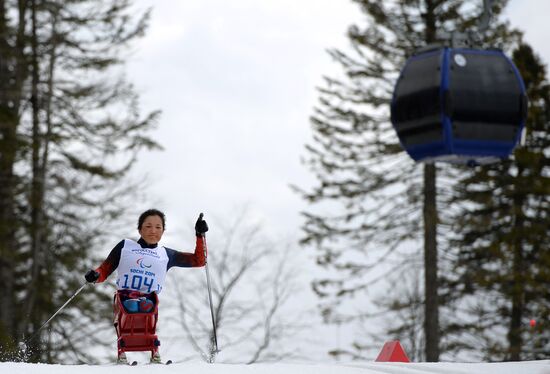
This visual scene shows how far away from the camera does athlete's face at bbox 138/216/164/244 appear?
7086 mm

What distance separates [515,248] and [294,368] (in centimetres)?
1778

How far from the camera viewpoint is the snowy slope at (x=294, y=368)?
5098mm

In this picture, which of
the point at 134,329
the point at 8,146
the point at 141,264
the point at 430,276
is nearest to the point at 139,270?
the point at 141,264

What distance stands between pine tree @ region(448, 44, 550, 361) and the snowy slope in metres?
14.1

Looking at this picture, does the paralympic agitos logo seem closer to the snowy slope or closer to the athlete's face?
the athlete's face

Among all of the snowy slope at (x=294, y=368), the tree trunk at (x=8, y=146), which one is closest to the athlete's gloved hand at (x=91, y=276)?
the snowy slope at (x=294, y=368)

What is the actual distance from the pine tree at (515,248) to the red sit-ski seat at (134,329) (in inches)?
571

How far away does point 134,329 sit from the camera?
674 centimetres

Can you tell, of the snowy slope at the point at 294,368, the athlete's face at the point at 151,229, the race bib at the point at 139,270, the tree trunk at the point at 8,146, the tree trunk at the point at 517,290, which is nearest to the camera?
the snowy slope at the point at 294,368

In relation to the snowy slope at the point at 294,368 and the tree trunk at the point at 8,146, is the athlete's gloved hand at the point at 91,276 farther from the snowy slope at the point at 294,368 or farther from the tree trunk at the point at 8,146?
the tree trunk at the point at 8,146

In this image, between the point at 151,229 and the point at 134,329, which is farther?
the point at 151,229

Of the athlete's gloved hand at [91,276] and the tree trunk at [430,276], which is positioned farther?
the tree trunk at [430,276]

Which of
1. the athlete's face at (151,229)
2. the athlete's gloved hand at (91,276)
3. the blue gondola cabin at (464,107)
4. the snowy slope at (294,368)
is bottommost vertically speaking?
the snowy slope at (294,368)

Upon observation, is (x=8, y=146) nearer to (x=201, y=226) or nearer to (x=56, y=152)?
(x=56, y=152)
